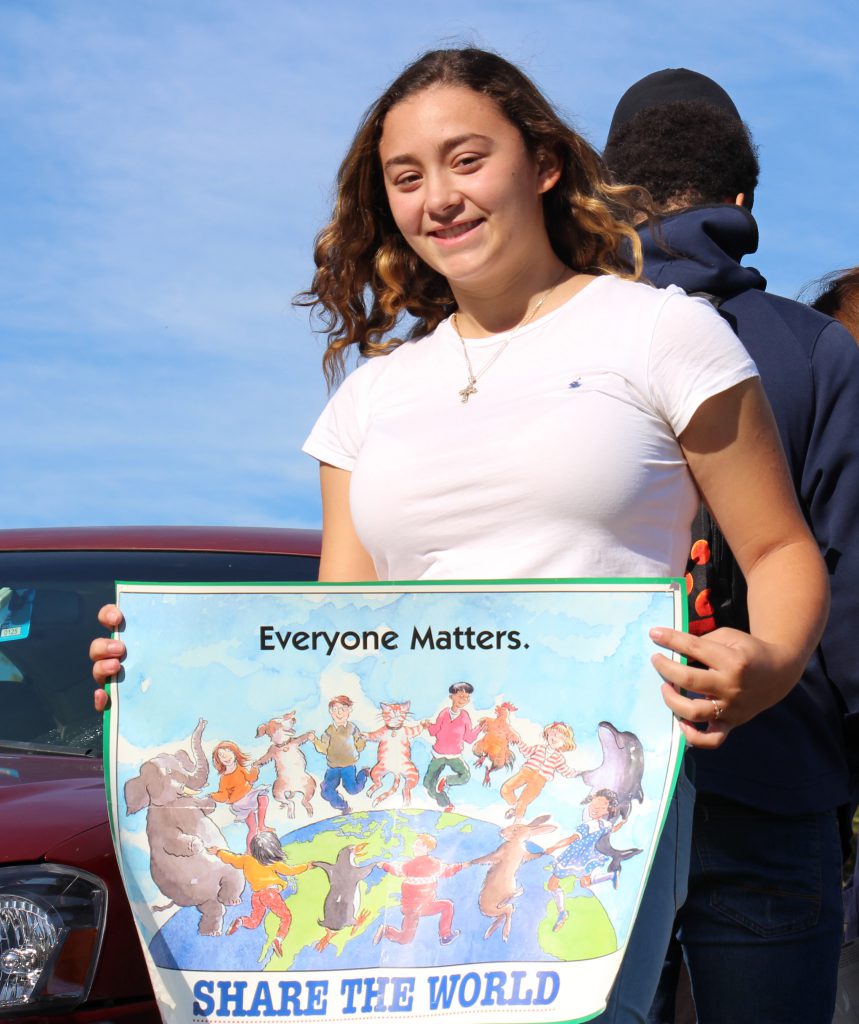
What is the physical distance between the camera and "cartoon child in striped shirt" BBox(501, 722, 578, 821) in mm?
1981

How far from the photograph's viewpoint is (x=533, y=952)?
193 cm

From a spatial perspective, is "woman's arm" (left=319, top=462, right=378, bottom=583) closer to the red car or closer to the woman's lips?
the woman's lips

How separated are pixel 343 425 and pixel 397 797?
0.76m

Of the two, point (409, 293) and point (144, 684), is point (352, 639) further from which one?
point (409, 293)

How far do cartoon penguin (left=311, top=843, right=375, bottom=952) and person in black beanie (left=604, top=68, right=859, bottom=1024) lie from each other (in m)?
0.67

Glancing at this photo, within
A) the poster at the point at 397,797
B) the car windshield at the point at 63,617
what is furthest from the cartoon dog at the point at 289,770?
the car windshield at the point at 63,617

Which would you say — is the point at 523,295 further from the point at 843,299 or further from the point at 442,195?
the point at 843,299

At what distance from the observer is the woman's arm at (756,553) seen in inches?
76.9

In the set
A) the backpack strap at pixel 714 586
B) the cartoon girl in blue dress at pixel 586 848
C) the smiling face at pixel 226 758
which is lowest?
the cartoon girl in blue dress at pixel 586 848

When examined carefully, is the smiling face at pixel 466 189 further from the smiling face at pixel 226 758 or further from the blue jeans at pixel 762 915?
the blue jeans at pixel 762 915

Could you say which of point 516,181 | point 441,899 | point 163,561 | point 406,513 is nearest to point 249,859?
point 441,899

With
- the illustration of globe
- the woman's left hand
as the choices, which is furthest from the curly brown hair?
the illustration of globe

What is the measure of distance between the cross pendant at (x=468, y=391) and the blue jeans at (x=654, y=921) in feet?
Result: 2.08

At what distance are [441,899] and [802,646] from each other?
0.58 metres
